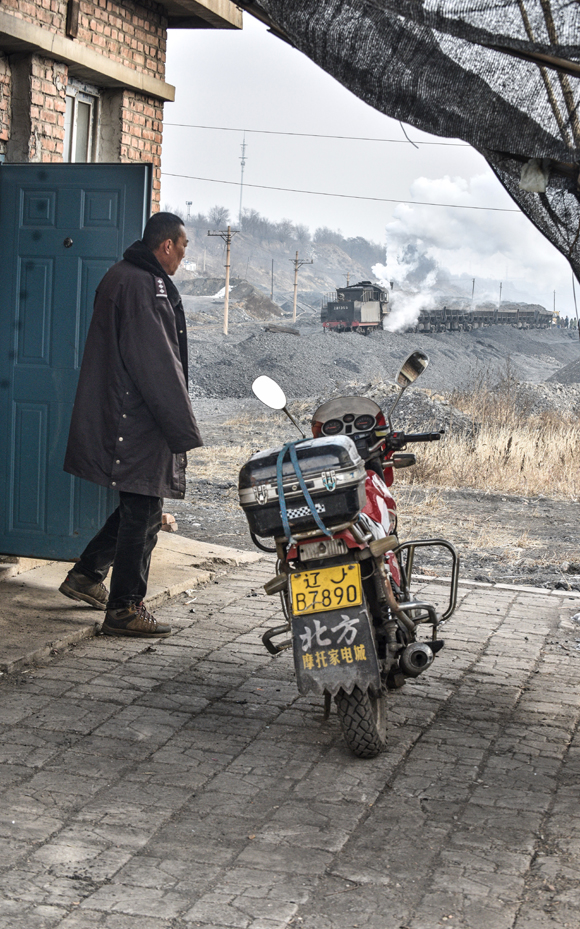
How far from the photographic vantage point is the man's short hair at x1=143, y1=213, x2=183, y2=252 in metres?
5.49

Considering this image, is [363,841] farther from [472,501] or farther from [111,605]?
[472,501]

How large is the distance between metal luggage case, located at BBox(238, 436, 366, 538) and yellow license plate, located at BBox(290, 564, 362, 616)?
201 millimetres

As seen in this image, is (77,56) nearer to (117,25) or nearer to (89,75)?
(89,75)

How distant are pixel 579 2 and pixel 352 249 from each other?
199 meters

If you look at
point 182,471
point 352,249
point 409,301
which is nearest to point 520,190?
point 182,471

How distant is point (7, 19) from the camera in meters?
Answer: 6.37

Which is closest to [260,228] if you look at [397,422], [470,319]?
[470,319]

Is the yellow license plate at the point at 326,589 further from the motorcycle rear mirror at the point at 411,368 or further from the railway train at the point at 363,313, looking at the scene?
the railway train at the point at 363,313

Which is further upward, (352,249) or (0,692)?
(352,249)

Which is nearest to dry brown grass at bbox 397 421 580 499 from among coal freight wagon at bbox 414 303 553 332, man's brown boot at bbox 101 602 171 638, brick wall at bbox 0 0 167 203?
brick wall at bbox 0 0 167 203

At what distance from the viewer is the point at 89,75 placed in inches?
301

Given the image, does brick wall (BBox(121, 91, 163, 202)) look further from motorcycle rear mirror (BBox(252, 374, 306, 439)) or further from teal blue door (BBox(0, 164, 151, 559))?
motorcycle rear mirror (BBox(252, 374, 306, 439))

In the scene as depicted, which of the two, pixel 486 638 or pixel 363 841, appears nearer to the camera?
pixel 363 841

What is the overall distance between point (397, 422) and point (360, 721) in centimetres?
1620
